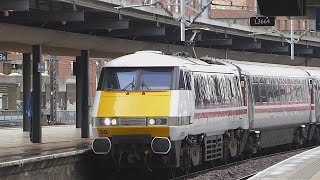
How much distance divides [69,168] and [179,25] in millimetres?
15730

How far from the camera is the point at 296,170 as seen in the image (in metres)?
17.3

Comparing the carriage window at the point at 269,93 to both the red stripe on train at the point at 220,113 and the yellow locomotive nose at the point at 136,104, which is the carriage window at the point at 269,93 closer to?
the red stripe on train at the point at 220,113

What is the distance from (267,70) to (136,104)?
9517mm

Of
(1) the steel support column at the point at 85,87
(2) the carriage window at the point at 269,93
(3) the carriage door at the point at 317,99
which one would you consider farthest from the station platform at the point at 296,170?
(1) the steel support column at the point at 85,87

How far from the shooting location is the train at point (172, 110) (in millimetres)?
17422

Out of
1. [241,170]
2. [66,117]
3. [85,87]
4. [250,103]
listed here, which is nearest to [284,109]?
[250,103]

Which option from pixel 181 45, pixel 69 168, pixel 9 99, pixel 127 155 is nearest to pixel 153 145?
pixel 127 155

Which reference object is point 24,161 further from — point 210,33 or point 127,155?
point 210,33

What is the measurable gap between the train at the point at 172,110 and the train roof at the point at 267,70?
16 centimetres

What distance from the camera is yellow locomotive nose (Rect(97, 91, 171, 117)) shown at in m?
17.4

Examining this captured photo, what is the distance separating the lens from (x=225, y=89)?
835 inches

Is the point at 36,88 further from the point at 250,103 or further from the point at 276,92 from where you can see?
the point at 276,92

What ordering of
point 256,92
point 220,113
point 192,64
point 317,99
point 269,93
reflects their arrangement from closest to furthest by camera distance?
point 192,64 → point 220,113 → point 256,92 → point 269,93 → point 317,99

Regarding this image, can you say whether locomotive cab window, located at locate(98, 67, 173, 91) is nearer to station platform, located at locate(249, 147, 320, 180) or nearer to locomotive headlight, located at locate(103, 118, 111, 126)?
locomotive headlight, located at locate(103, 118, 111, 126)
